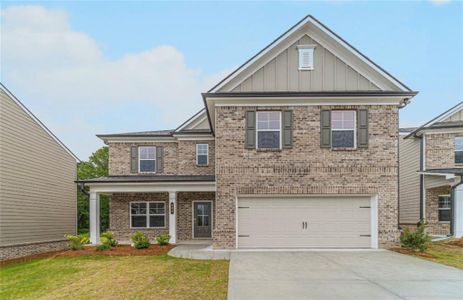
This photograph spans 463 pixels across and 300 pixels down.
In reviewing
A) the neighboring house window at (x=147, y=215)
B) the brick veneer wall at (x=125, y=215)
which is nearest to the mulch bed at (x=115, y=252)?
the brick veneer wall at (x=125, y=215)

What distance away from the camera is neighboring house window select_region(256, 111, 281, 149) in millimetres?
13844

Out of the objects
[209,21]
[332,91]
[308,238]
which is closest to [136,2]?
[209,21]

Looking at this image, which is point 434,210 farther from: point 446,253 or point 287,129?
point 287,129

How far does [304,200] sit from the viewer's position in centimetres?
1391

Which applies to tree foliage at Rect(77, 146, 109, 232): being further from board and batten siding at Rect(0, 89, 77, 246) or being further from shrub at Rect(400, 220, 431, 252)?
shrub at Rect(400, 220, 431, 252)

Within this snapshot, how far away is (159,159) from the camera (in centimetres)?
2069

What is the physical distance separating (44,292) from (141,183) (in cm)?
895

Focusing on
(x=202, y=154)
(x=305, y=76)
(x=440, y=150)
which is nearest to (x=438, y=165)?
(x=440, y=150)

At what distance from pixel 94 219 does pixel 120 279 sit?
8.73m

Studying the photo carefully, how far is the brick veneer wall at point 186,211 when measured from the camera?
19.3 m

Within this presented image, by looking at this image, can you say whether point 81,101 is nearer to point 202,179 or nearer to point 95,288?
point 202,179

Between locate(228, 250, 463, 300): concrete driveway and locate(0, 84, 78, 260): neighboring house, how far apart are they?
9.79 m

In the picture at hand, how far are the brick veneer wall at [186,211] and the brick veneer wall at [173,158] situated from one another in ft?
3.85

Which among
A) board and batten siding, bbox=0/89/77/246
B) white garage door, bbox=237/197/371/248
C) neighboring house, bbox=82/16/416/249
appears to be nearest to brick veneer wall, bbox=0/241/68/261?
board and batten siding, bbox=0/89/77/246
